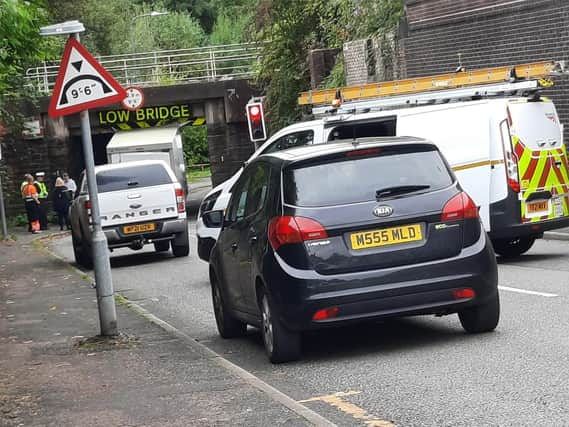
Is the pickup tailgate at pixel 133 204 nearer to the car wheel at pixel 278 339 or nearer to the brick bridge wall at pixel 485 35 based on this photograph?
the brick bridge wall at pixel 485 35

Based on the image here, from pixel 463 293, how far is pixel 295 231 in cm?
139

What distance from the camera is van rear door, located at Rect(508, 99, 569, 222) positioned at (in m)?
16.4

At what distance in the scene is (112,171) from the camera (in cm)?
2362

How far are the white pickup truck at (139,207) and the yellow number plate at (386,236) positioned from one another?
45.0 feet

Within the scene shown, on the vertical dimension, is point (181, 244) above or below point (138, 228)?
below

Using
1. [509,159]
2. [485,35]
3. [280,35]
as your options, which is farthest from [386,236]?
[280,35]

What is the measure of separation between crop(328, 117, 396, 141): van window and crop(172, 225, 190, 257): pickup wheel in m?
5.71

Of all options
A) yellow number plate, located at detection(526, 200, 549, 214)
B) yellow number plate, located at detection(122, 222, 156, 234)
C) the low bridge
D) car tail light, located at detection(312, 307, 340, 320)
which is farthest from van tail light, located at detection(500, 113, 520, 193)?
the low bridge

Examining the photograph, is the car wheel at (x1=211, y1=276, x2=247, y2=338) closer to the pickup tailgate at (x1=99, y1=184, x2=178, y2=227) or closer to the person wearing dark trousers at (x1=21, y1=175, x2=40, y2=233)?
the pickup tailgate at (x1=99, y1=184, x2=178, y2=227)

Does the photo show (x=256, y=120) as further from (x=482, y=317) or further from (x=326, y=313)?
(x=326, y=313)

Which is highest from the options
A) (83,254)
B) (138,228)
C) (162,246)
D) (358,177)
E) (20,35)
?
(20,35)

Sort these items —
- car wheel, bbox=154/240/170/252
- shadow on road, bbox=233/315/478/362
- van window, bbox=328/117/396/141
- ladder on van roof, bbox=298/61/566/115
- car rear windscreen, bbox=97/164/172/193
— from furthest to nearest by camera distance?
car wheel, bbox=154/240/170/252 < car rear windscreen, bbox=97/164/172/193 < van window, bbox=328/117/396/141 < ladder on van roof, bbox=298/61/566/115 < shadow on road, bbox=233/315/478/362

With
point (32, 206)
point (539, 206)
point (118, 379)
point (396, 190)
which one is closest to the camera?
point (118, 379)

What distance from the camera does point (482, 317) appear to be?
33.8 feet
